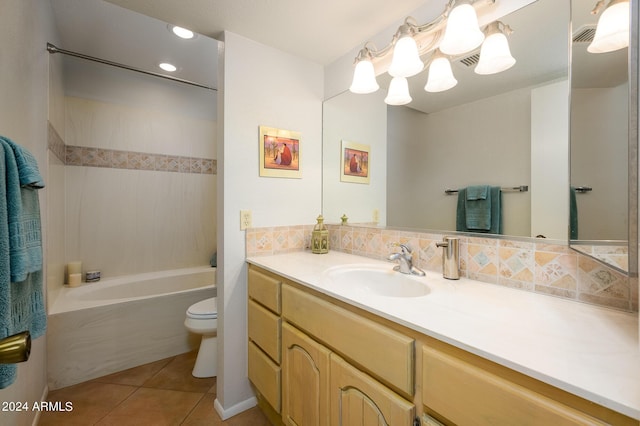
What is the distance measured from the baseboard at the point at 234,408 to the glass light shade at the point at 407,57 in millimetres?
2006

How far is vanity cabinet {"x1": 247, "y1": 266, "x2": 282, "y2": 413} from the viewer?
1.32 m

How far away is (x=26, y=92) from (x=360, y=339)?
176cm

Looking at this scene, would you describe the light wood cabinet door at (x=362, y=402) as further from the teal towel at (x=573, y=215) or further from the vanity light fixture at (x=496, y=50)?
the vanity light fixture at (x=496, y=50)

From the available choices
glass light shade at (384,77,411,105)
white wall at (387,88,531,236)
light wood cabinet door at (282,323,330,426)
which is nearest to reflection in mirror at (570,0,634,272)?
white wall at (387,88,531,236)

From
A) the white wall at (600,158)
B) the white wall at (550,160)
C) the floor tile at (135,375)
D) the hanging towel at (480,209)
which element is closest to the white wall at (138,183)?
the floor tile at (135,375)

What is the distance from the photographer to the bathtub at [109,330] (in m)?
1.79

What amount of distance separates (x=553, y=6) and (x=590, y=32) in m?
0.26

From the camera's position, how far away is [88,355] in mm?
1873

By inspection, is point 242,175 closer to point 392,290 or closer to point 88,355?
point 392,290

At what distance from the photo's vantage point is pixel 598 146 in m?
0.79

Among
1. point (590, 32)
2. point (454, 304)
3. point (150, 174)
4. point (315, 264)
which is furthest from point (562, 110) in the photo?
point (150, 174)

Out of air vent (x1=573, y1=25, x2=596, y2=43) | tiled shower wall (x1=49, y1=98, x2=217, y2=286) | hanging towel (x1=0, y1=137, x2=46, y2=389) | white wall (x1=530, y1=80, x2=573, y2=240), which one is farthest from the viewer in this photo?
tiled shower wall (x1=49, y1=98, x2=217, y2=286)

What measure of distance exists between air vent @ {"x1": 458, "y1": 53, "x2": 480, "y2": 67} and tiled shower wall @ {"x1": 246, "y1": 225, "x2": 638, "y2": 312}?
0.77 metres

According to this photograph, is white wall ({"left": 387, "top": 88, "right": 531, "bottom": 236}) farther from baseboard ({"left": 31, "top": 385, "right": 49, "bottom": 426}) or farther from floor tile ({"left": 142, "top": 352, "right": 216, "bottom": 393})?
baseboard ({"left": 31, "top": 385, "right": 49, "bottom": 426})
